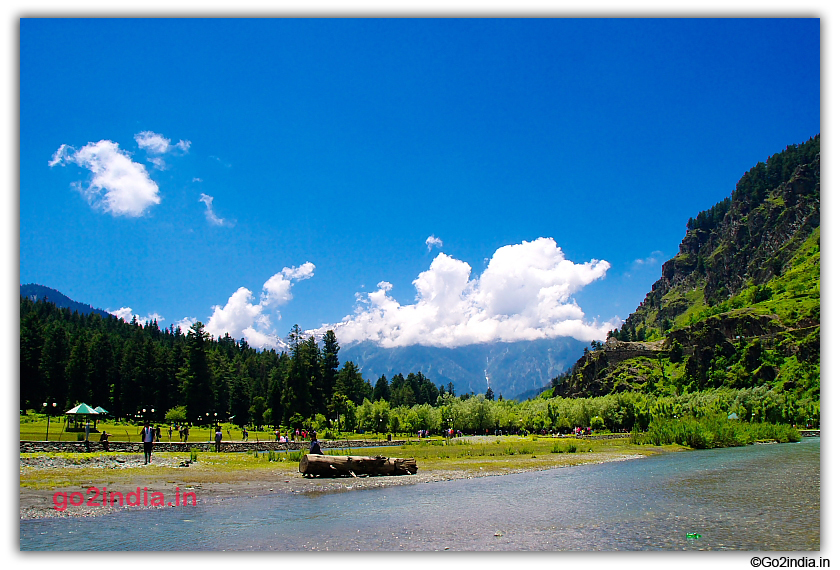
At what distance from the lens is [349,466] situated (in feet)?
96.4

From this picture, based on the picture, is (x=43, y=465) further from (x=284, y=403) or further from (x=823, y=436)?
(x=284, y=403)

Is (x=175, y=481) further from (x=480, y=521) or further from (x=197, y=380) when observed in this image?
(x=197, y=380)

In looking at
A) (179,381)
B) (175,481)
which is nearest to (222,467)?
(175,481)

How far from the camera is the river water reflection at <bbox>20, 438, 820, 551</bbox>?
1402cm

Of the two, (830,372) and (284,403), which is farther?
(284,403)

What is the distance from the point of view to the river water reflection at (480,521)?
1402 cm

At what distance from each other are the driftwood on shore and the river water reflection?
428 centimetres

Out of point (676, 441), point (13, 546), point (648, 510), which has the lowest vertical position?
point (676, 441)

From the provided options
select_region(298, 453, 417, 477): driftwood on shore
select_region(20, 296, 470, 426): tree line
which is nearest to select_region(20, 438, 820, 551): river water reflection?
select_region(298, 453, 417, 477): driftwood on shore

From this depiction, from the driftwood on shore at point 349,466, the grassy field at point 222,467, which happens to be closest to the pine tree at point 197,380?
the grassy field at point 222,467

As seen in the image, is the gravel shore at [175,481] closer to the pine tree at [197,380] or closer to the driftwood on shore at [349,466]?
the driftwood on shore at [349,466]
